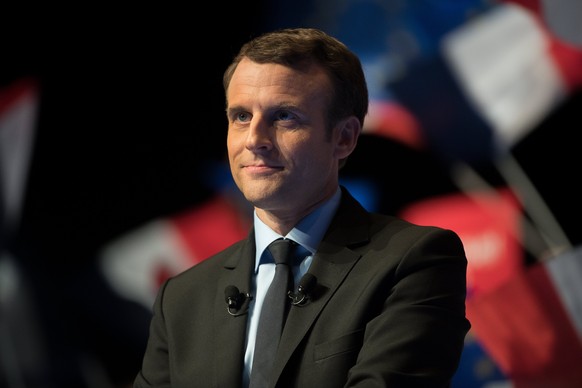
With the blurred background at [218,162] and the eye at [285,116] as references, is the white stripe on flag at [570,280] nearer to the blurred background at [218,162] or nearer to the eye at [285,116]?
the blurred background at [218,162]

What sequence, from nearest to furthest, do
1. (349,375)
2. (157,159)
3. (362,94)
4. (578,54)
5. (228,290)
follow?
(349,375) < (228,290) < (362,94) < (578,54) < (157,159)

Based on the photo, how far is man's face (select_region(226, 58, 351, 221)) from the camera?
178 centimetres

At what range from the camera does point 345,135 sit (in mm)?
1931

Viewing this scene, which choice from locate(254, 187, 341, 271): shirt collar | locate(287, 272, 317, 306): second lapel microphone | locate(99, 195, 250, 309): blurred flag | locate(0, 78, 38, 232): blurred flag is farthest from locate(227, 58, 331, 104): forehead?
locate(0, 78, 38, 232): blurred flag

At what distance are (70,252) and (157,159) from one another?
0.70m

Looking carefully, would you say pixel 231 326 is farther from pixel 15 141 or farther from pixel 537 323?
pixel 15 141

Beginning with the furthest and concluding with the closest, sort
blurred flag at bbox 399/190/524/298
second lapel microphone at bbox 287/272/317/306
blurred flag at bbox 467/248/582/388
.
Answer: blurred flag at bbox 399/190/524/298
blurred flag at bbox 467/248/582/388
second lapel microphone at bbox 287/272/317/306

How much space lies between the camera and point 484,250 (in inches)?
145

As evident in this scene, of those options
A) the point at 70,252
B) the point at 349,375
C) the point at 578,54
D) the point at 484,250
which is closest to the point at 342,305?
the point at 349,375

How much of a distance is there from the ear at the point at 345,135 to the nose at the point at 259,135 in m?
0.18

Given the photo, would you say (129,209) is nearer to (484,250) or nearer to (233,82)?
(484,250)

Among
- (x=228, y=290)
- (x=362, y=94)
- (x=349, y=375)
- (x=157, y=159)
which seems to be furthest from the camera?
(x=157, y=159)

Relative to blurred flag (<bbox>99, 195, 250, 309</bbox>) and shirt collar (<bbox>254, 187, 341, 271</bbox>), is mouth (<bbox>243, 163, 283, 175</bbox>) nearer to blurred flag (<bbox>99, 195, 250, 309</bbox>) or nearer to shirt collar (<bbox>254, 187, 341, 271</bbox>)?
shirt collar (<bbox>254, 187, 341, 271</bbox>)

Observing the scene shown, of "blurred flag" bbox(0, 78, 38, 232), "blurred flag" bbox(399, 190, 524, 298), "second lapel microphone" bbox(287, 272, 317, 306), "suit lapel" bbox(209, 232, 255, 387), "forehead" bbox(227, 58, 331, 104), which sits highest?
"forehead" bbox(227, 58, 331, 104)
